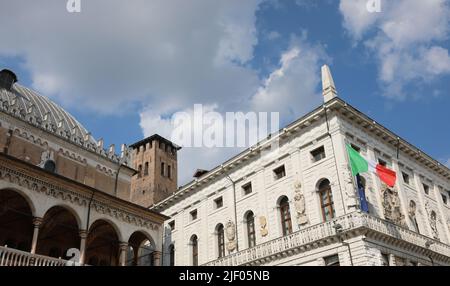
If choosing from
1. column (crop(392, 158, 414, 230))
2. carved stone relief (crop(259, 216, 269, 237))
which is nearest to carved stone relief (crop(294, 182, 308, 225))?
carved stone relief (crop(259, 216, 269, 237))

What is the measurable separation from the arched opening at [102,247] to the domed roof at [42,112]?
6.41 meters

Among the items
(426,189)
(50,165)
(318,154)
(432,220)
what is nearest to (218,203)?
(318,154)

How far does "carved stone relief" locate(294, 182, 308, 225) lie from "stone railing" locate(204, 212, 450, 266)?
73cm

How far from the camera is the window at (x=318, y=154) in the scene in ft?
76.0

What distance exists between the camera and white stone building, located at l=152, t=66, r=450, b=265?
20.4m

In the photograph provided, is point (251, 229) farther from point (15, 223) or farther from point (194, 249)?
point (15, 223)

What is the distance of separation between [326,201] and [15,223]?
1569cm

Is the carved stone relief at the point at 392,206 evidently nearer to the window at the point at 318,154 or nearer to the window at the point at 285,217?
the window at the point at 318,154

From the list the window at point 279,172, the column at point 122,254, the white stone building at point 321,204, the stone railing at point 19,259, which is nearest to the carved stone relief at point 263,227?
the white stone building at point 321,204

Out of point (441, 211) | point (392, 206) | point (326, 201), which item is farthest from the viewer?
point (441, 211)

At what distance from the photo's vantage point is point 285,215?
23906 mm
